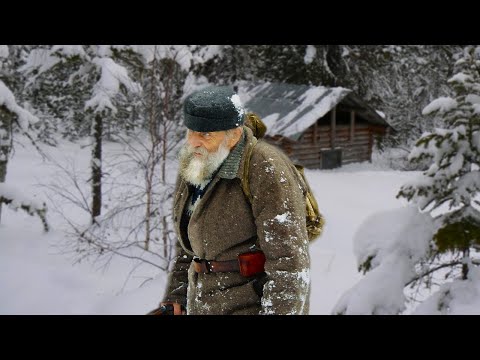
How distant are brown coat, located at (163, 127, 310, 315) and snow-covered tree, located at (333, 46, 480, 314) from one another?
403cm

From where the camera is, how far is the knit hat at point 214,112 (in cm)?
234

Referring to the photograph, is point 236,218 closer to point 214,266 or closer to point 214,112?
point 214,266

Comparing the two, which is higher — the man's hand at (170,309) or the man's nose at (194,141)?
the man's nose at (194,141)

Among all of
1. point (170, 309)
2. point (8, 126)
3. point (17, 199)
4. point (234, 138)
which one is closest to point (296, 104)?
point (8, 126)

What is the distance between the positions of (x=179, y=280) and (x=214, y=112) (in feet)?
3.33

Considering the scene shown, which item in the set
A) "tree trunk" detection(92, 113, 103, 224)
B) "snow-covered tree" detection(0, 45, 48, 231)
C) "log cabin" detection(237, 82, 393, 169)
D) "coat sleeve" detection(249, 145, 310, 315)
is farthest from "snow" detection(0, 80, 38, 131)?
"log cabin" detection(237, 82, 393, 169)

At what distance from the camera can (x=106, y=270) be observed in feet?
45.3

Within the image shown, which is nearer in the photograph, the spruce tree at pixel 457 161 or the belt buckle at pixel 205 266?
the belt buckle at pixel 205 266

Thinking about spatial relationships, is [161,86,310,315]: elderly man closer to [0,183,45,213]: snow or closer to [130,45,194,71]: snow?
[130,45,194,71]: snow

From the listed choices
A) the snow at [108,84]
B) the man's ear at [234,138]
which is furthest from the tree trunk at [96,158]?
the man's ear at [234,138]

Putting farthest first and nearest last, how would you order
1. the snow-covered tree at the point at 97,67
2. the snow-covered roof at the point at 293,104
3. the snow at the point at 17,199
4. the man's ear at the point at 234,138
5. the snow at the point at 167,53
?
1. the snow-covered roof at the point at 293,104
2. the snow-covered tree at the point at 97,67
3. the snow at the point at 17,199
4. the snow at the point at 167,53
5. the man's ear at the point at 234,138

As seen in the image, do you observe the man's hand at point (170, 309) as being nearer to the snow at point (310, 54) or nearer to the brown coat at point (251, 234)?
the brown coat at point (251, 234)

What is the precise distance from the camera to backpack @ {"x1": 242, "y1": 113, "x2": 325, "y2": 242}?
7.55 feet
